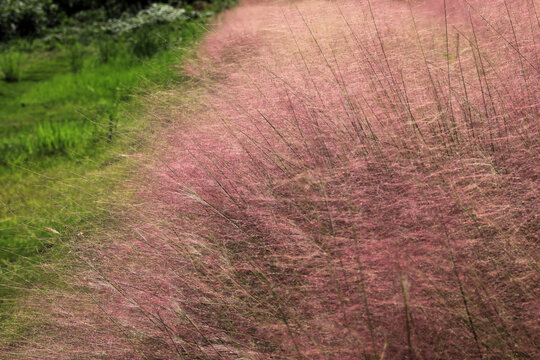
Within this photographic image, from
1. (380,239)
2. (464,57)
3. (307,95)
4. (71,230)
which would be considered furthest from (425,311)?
(71,230)

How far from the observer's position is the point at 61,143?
3.49 metres

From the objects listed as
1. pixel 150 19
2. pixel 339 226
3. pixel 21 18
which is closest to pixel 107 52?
pixel 150 19

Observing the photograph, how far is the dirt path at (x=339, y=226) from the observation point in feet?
4.12

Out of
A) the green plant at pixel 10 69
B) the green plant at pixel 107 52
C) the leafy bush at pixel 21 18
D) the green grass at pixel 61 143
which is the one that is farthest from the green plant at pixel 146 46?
the leafy bush at pixel 21 18

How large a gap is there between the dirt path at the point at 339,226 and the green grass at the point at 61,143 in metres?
0.36

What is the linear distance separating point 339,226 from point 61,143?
8.58ft

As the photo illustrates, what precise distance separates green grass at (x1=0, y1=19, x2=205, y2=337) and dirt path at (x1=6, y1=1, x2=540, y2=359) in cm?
36

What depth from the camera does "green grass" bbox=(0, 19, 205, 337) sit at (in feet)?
7.17

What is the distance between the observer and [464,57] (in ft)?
7.28

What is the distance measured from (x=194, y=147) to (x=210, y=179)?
10.9 inches

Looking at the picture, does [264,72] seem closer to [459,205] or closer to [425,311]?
[459,205]

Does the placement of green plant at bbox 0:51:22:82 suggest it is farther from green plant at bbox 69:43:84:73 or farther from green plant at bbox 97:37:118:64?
green plant at bbox 97:37:118:64

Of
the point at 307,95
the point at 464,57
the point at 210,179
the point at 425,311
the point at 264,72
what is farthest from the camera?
the point at 264,72

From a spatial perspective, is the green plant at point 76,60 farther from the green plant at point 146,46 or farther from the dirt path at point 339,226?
the dirt path at point 339,226
